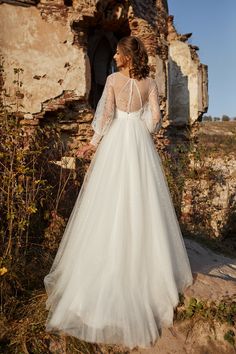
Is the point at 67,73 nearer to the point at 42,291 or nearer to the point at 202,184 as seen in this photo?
the point at 202,184

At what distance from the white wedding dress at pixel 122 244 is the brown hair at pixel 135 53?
83mm

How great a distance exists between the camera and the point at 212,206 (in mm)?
7195

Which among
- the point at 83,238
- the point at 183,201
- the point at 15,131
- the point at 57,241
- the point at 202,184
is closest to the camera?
the point at 83,238

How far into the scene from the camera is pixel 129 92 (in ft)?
9.75

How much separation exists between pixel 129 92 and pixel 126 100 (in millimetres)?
71

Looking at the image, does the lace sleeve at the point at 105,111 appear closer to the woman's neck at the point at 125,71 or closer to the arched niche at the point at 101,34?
the woman's neck at the point at 125,71

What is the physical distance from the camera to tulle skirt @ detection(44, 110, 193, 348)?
2561mm

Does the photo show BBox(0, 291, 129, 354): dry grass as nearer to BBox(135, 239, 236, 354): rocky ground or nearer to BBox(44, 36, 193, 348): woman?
BBox(44, 36, 193, 348): woman

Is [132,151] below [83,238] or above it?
above

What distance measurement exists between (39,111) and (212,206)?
3.86 metres

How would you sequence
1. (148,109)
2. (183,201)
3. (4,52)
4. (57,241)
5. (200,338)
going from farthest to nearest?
(183,201)
(4,52)
(57,241)
(148,109)
(200,338)

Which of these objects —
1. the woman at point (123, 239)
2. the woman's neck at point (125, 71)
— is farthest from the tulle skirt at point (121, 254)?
the woman's neck at point (125, 71)

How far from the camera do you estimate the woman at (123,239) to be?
2.58 metres

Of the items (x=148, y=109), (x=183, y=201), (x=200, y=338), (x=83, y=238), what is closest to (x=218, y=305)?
(x=200, y=338)
